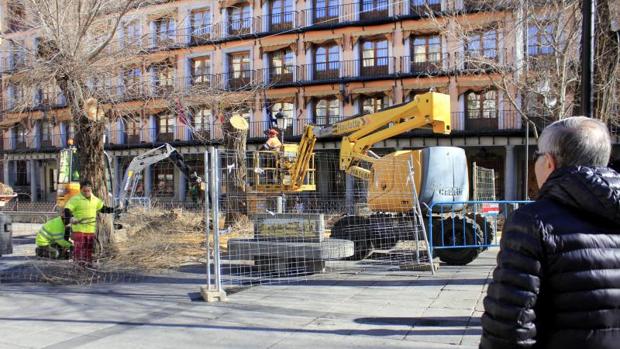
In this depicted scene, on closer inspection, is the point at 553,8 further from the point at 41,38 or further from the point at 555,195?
the point at 555,195

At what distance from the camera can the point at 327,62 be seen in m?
33.1

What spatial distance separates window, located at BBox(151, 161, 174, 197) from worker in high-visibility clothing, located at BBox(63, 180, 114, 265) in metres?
25.6

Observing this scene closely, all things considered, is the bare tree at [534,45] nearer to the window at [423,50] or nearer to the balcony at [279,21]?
the window at [423,50]

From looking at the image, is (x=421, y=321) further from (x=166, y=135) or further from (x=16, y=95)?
(x=166, y=135)

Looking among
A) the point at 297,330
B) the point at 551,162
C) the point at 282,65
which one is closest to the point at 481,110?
the point at 282,65

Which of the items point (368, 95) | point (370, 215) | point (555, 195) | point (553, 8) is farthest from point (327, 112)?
point (555, 195)

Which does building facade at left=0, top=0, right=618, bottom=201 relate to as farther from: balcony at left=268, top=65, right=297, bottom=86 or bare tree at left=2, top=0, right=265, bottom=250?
bare tree at left=2, top=0, right=265, bottom=250

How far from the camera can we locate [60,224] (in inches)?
457

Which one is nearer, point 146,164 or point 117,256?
point 117,256

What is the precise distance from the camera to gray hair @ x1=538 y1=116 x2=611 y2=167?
87.1 inches

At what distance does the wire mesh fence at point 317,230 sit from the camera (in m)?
9.32

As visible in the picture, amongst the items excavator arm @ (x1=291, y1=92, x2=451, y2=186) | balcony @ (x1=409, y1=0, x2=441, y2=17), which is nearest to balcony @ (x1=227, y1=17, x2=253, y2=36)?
balcony @ (x1=409, y1=0, x2=441, y2=17)

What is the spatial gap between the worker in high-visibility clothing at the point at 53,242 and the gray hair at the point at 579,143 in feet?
36.1

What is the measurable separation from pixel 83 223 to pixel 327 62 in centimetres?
2492
